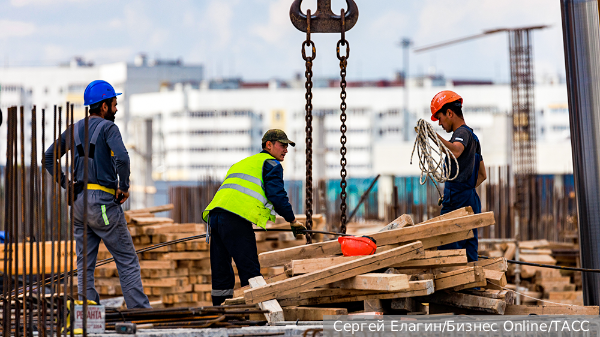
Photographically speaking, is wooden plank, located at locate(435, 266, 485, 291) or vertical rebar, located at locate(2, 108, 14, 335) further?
wooden plank, located at locate(435, 266, 485, 291)

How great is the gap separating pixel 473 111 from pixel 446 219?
9691 centimetres

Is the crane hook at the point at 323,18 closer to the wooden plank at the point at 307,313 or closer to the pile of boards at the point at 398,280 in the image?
the pile of boards at the point at 398,280

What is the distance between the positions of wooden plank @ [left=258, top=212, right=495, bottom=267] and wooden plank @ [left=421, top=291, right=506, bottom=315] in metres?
0.49

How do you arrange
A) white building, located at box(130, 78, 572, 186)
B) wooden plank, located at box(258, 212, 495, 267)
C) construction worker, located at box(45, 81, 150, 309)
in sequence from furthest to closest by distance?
white building, located at box(130, 78, 572, 186), wooden plank, located at box(258, 212, 495, 267), construction worker, located at box(45, 81, 150, 309)

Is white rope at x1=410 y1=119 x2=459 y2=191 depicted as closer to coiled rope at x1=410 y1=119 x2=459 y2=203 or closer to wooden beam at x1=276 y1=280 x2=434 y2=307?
coiled rope at x1=410 y1=119 x2=459 y2=203

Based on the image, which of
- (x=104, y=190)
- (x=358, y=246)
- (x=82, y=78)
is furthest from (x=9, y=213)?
(x=82, y=78)

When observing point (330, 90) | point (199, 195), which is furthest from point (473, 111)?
point (199, 195)

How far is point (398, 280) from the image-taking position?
204 inches

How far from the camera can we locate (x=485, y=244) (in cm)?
1315

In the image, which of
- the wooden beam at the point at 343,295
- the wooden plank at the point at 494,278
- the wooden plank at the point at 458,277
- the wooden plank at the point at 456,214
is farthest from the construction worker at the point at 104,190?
the wooden plank at the point at 494,278

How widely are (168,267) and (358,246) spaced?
448 centimetres

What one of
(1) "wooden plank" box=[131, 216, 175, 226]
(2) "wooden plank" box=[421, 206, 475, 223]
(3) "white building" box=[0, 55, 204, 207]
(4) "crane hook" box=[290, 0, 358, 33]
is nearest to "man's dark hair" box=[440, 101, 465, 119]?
(2) "wooden plank" box=[421, 206, 475, 223]

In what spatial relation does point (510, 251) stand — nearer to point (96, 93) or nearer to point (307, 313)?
point (307, 313)

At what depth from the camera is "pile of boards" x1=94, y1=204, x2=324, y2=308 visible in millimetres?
9672
